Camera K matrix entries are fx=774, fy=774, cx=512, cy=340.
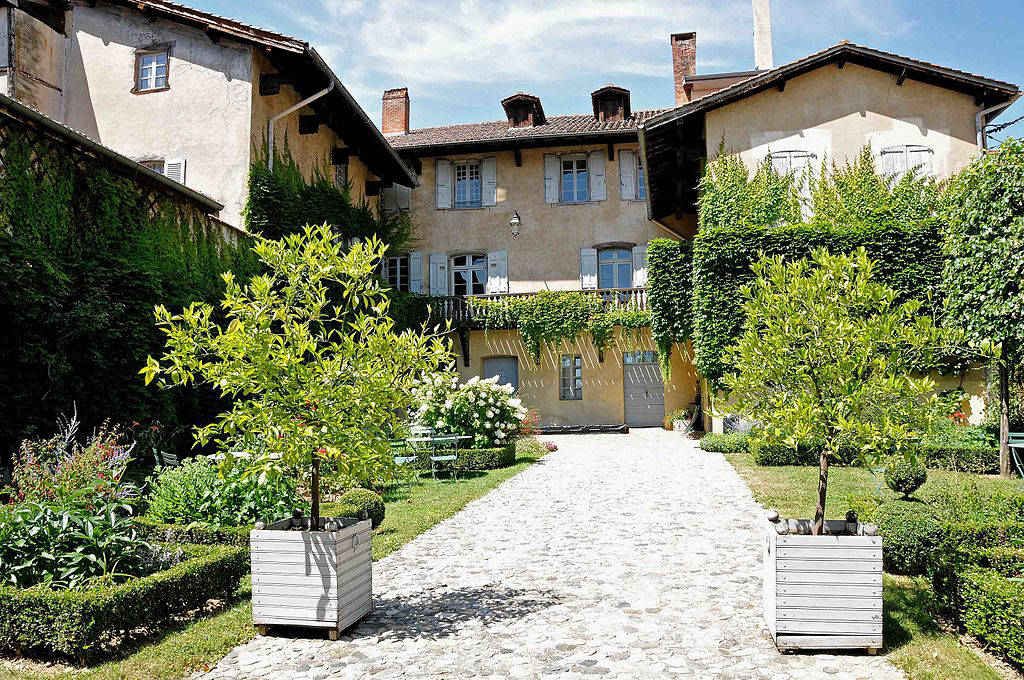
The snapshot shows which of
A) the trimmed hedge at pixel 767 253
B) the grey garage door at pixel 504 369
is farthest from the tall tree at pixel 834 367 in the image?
the grey garage door at pixel 504 369

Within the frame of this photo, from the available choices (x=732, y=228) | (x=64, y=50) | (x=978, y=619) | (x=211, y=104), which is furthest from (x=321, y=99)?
(x=978, y=619)

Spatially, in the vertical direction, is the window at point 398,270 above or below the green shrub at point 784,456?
above

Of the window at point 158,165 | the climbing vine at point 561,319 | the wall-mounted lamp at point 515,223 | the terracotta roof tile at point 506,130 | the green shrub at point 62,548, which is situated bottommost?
the green shrub at point 62,548

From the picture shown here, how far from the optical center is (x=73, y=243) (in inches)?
415

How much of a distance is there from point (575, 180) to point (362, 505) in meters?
17.7

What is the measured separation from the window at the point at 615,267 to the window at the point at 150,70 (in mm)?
13159

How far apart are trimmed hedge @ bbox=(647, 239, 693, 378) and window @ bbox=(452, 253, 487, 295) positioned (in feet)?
24.0

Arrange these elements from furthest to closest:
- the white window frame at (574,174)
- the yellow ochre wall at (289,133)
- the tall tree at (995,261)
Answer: the white window frame at (574,174) → the yellow ochre wall at (289,133) → the tall tree at (995,261)

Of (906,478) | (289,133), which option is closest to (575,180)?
(289,133)

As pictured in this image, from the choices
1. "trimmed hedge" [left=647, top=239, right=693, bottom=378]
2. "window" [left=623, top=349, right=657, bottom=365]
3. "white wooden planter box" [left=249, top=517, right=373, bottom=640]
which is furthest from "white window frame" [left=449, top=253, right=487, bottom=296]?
"white wooden planter box" [left=249, top=517, right=373, bottom=640]

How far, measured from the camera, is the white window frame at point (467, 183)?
81.9ft

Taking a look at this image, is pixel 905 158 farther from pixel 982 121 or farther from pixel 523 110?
pixel 523 110

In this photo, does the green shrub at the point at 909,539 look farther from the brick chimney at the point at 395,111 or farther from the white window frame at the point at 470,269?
the brick chimney at the point at 395,111

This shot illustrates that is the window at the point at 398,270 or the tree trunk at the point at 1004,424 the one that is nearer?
the tree trunk at the point at 1004,424
